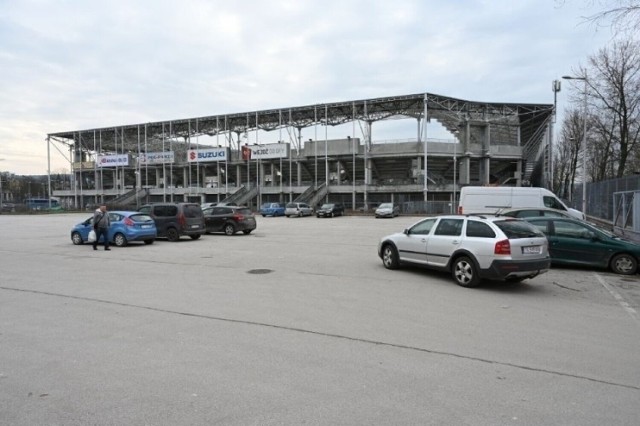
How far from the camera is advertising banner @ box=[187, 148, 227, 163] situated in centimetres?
6619

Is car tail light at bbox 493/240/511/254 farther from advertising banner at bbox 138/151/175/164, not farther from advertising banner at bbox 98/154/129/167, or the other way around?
advertising banner at bbox 98/154/129/167

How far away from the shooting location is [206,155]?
6706cm

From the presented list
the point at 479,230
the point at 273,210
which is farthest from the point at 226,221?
the point at 273,210

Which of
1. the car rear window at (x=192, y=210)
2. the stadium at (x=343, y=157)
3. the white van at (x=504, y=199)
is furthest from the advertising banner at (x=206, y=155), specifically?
the white van at (x=504, y=199)

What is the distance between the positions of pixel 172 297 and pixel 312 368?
435 cm

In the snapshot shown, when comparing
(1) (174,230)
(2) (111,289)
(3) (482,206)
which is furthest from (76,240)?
(3) (482,206)

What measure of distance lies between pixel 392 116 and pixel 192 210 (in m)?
41.6

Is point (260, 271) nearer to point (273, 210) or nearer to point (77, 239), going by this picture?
point (77, 239)

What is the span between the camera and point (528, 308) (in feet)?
24.8

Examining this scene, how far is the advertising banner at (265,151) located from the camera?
6184 centimetres

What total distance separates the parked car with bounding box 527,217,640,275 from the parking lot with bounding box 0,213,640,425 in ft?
4.72

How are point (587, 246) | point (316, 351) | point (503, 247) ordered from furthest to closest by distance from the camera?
point (587, 246) < point (503, 247) < point (316, 351)

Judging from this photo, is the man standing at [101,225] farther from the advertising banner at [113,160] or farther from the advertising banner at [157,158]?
the advertising banner at [113,160]

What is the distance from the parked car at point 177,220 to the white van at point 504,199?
14216 millimetres
